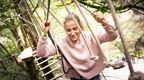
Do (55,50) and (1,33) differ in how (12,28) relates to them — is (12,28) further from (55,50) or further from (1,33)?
(55,50)

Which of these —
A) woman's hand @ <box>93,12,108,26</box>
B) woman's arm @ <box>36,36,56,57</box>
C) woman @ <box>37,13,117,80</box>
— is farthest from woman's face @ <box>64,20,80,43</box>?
woman's hand @ <box>93,12,108,26</box>

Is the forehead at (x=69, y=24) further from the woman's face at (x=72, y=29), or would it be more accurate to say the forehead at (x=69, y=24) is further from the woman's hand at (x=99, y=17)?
the woman's hand at (x=99, y=17)

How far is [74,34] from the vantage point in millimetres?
2377

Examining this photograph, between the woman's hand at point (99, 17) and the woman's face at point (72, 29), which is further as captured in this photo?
the woman's face at point (72, 29)

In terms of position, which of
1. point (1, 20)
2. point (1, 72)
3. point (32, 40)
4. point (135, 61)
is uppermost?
point (1, 20)

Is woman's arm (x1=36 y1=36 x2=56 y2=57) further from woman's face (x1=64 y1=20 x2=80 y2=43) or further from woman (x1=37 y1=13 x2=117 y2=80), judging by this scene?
woman's face (x1=64 y1=20 x2=80 y2=43)

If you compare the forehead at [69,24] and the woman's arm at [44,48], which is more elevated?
the forehead at [69,24]

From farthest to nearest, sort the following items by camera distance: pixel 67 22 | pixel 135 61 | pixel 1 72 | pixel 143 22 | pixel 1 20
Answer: pixel 143 22
pixel 135 61
pixel 1 72
pixel 1 20
pixel 67 22

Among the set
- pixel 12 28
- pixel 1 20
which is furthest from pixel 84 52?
pixel 12 28

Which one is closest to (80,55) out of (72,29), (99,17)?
(72,29)

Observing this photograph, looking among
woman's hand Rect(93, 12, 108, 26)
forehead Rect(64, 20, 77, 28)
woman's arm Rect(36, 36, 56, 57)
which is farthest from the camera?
forehead Rect(64, 20, 77, 28)

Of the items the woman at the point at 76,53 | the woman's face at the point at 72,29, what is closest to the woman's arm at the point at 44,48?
the woman at the point at 76,53

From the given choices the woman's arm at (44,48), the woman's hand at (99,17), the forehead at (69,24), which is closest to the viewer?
the woman's hand at (99,17)

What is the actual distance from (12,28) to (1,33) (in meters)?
0.19
